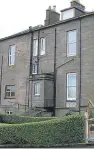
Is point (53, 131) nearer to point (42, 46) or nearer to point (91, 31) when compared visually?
point (91, 31)

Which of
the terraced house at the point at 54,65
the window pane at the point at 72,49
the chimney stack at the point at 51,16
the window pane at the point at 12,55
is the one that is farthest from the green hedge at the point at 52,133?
the window pane at the point at 12,55

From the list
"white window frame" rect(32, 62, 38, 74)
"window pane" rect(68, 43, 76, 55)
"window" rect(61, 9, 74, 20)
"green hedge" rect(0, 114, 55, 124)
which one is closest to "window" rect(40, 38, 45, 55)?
"white window frame" rect(32, 62, 38, 74)

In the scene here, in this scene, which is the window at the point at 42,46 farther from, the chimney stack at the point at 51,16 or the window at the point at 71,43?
the window at the point at 71,43

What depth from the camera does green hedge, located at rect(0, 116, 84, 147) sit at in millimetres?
18672

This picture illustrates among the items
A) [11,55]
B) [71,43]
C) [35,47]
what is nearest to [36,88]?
[35,47]

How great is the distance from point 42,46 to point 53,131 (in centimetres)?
1760

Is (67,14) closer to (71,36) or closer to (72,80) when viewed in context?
(71,36)

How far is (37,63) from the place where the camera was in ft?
117

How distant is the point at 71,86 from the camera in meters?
31.4

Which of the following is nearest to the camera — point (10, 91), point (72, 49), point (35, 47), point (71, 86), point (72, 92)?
point (72, 92)

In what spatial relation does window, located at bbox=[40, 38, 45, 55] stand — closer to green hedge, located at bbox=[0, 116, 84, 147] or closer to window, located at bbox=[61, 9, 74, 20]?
window, located at bbox=[61, 9, 74, 20]

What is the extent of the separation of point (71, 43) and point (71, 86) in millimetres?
4039

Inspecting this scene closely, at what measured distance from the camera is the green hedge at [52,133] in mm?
18672

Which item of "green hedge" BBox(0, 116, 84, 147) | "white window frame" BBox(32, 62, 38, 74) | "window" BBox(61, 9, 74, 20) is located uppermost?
"window" BBox(61, 9, 74, 20)
